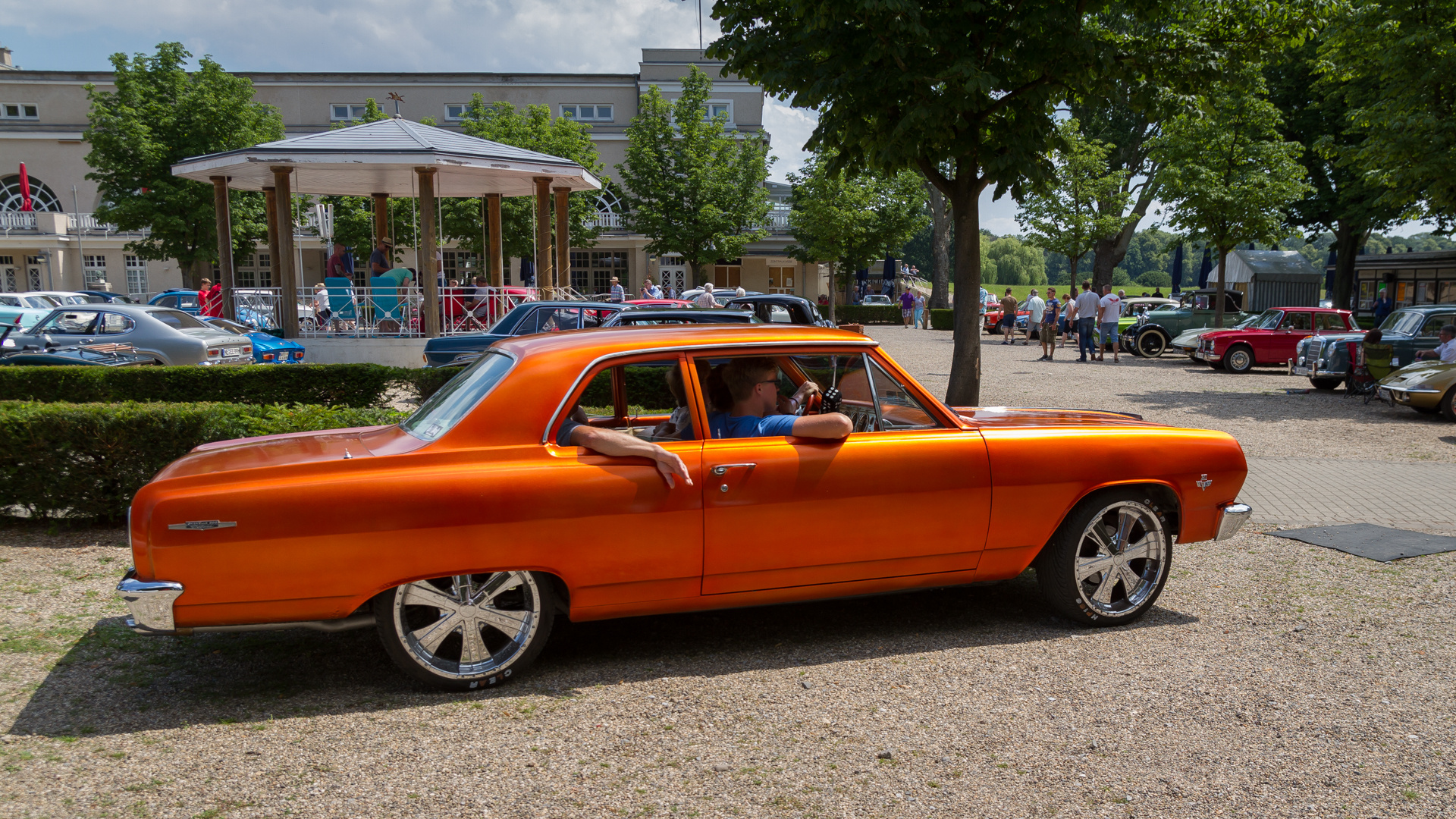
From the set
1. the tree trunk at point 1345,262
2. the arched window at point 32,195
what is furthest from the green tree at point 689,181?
the arched window at point 32,195

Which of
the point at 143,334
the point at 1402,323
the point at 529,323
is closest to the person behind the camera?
the point at 529,323

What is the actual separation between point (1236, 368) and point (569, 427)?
69.1ft

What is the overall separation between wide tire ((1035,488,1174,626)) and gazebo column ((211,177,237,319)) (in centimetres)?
1874

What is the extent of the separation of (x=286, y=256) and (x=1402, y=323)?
1971cm

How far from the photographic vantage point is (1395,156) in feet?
49.2

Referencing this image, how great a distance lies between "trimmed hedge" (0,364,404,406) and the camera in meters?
10.0

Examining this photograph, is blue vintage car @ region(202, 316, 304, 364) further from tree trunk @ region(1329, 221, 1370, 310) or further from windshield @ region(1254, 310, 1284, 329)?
tree trunk @ region(1329, 221, 1370, 310)

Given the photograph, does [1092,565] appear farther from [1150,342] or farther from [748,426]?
[1150,342]

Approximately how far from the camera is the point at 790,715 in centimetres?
404

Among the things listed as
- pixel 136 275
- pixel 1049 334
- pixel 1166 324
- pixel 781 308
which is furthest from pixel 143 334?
pixel 136 275

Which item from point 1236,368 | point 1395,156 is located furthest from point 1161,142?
point 1395,156

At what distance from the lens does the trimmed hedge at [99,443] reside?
6609 millimetres

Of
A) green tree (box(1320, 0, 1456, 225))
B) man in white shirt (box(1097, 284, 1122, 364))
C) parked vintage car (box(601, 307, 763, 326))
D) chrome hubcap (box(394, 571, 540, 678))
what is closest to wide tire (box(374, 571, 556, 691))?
chrome hubcap (box(394, 571, 540, 678))

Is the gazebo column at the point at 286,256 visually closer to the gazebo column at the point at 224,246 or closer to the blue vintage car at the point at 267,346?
the blue vintage car at the point at 267,346
